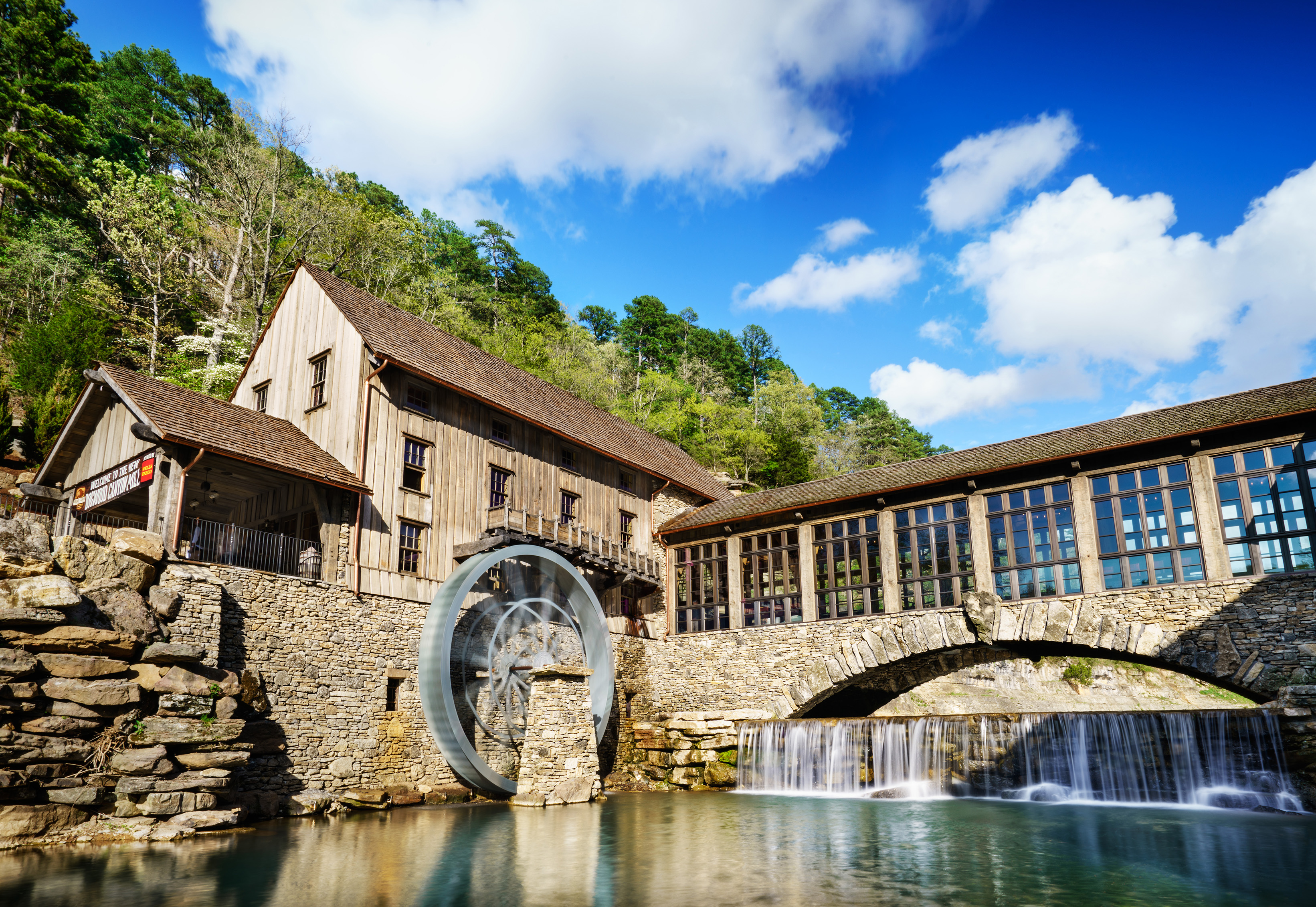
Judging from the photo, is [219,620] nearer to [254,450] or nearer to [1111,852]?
[254,450]

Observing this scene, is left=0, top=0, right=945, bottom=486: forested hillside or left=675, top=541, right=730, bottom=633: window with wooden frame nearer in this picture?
left=675, top=541, right=730, bottom=633: window with wooden frame

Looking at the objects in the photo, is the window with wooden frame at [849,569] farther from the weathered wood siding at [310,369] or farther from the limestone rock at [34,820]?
the limestone rock at [34,820]

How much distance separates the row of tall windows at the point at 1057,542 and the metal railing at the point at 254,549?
11.8m

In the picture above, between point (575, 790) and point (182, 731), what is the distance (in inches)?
318

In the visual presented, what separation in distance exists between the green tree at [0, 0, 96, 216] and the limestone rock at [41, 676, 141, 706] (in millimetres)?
23067

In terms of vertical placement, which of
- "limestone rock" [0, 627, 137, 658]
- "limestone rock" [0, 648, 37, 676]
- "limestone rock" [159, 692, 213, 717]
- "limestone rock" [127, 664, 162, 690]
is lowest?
"limestone rock" [159, 692, 213, 717]

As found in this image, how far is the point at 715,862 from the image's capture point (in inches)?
411

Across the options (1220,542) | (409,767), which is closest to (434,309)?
(409,767)

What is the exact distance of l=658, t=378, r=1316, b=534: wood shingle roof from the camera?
16.3m

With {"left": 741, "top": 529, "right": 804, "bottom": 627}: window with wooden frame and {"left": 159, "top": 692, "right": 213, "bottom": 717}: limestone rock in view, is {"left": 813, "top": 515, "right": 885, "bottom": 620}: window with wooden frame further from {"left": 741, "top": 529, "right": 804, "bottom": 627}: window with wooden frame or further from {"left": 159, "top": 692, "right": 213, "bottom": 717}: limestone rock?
{"left": 159, "top": 692, "right": 213, "bottom": 717}: limestone rock

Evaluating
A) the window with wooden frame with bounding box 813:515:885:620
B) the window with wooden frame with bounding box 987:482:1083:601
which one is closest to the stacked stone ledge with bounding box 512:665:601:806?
the window with wooden frame with bounding box 813:515:885:620

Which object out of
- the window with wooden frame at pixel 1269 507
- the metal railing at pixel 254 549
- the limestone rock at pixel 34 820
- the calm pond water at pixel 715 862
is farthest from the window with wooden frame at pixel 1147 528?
the limestone rock at pixel 34 820

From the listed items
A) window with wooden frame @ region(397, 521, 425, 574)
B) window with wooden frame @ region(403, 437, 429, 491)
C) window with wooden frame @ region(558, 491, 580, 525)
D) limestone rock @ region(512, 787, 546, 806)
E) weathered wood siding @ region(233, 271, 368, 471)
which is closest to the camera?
limestone rock @ region(512, 787, 546, 806)

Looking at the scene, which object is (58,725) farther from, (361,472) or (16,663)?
(361,472)
